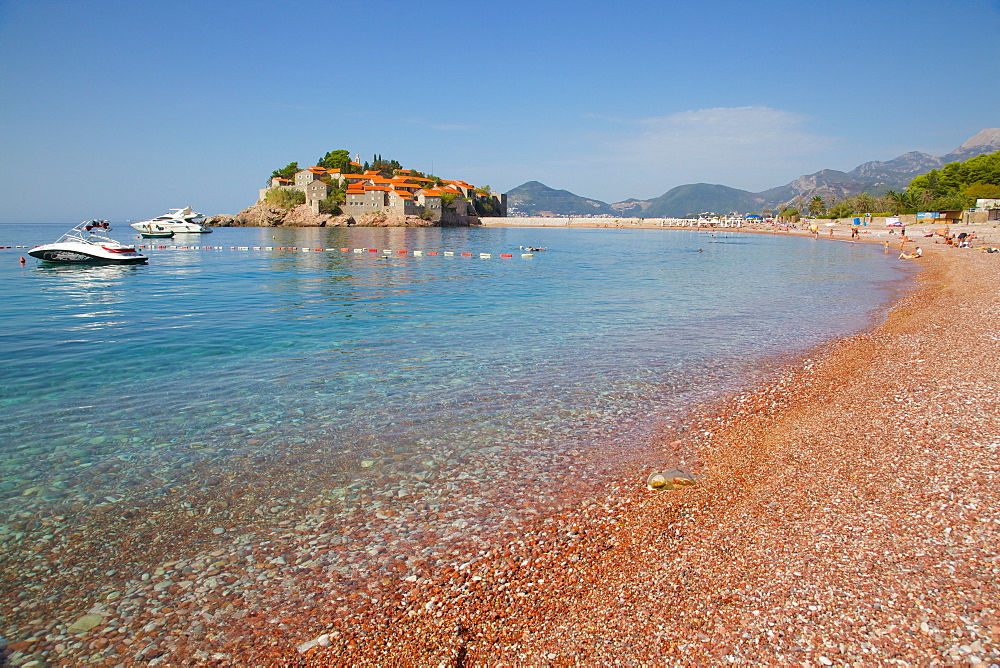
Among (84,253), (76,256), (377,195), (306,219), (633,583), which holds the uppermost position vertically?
(377,195)

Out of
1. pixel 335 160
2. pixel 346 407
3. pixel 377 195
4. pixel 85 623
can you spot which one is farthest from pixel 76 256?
pixel 335 160

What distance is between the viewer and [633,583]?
4.55 meters

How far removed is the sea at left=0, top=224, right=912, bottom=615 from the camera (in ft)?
19.4

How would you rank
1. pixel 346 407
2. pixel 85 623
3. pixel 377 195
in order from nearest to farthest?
pixel 85 623 < pixel 346 407 < pixel 377 195

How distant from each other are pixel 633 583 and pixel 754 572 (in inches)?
39.8

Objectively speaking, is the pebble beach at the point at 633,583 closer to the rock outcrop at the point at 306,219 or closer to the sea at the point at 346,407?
the sea at the point at 346,407

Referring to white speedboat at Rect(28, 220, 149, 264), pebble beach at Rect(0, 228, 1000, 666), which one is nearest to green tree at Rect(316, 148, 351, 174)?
white speedboat at Rect(28, 220, 149, 264)

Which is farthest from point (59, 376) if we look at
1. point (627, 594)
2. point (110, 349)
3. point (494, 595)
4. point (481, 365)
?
point (627, 594)

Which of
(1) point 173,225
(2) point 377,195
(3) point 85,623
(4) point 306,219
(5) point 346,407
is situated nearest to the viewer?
(3) point 85,623

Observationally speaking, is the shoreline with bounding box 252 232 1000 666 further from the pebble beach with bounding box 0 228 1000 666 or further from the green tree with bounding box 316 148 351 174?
the green tree with bounding box 316 148 351 174

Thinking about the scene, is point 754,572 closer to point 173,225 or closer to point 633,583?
point 633,583

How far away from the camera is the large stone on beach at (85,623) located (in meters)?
4.30

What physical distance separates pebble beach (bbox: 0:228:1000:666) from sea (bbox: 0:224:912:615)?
20 centimetres

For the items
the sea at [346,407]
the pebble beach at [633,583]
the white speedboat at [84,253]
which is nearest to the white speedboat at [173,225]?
the white speedboat at [84,253]
